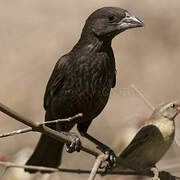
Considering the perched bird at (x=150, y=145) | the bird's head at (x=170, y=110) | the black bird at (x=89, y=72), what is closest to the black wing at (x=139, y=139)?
the perched bird at (x=150, y=145)

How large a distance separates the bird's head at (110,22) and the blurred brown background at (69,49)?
5.23 m

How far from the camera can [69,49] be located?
12633 millimetres

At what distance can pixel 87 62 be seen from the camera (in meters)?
5.93

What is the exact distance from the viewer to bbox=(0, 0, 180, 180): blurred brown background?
38.1 feet

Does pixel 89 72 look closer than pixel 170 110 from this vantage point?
Yes

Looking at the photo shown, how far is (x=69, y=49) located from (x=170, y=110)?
6.13m

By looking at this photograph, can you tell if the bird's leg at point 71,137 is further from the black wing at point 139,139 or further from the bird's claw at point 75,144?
the black wing at point 139,139

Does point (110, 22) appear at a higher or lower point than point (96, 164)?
higher

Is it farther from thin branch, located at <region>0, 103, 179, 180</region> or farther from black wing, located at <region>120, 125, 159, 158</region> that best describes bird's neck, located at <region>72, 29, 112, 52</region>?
thin branch, located at <region>0, 103, 179, 180</region>

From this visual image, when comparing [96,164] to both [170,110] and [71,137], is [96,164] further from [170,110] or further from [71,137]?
[170,110]

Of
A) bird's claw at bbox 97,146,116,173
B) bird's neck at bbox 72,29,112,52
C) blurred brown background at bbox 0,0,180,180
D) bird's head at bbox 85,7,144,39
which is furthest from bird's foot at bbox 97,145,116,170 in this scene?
blurred brown background at bbox 0,0,180,180

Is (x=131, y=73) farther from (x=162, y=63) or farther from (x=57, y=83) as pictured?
(x=57, y=83)

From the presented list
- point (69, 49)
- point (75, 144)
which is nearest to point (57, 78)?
point (75, 144)

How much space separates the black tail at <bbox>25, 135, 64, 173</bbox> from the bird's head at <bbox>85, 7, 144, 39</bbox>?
128 cm
